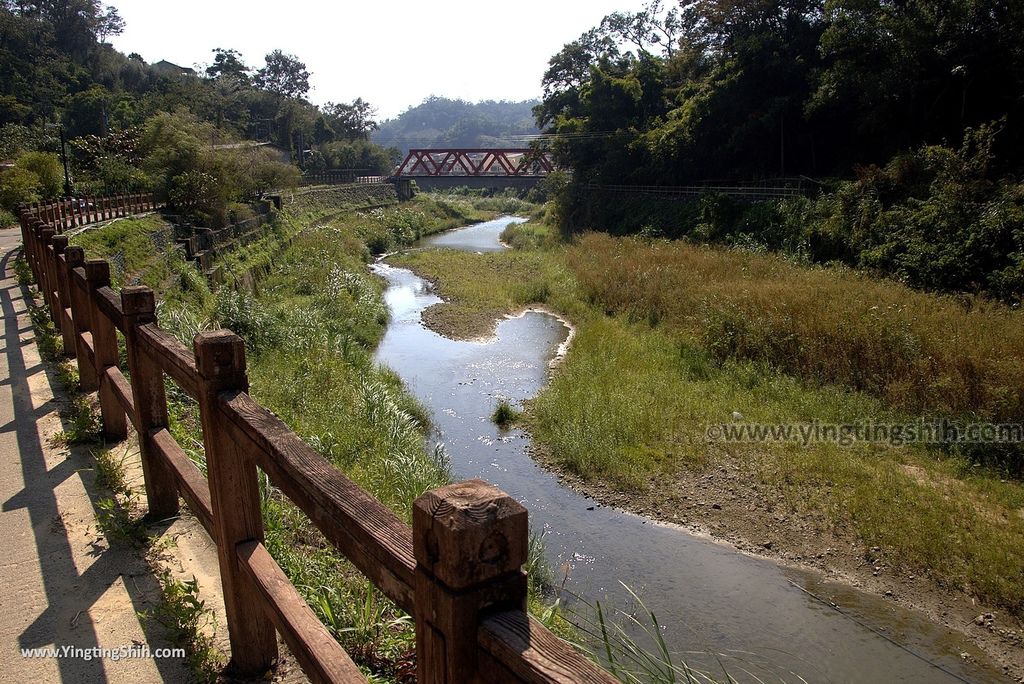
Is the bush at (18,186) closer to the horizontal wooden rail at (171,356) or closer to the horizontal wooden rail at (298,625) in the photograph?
the horizontal wooden rail at (171,356)

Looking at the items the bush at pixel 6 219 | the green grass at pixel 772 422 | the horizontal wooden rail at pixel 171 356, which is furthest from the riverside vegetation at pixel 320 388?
the bush at pixel 6 219

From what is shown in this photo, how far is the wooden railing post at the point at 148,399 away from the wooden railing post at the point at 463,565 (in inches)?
109

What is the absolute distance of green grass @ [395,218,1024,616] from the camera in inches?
305

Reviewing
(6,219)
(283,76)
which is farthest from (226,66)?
(6,219)

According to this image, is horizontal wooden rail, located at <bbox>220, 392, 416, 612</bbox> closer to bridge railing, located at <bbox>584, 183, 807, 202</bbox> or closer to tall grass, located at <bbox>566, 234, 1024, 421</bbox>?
tall grass, located at <bbox>566, 234, 1024, 421</bbox>

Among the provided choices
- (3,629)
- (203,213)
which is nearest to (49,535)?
(3,629)

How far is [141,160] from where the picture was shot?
2486cm

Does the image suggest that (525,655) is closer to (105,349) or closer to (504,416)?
(105,349)

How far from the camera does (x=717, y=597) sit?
732 centimetres

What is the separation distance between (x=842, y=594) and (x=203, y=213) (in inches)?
819

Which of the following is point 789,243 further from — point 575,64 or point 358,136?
point 358,136

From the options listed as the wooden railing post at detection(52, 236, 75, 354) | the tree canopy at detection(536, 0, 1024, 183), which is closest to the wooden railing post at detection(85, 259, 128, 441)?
the wooden railing post at detection(52, 236, 75, 354)

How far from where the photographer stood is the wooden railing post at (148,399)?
3.75 metres

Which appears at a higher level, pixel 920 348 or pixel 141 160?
pixel 141 160
